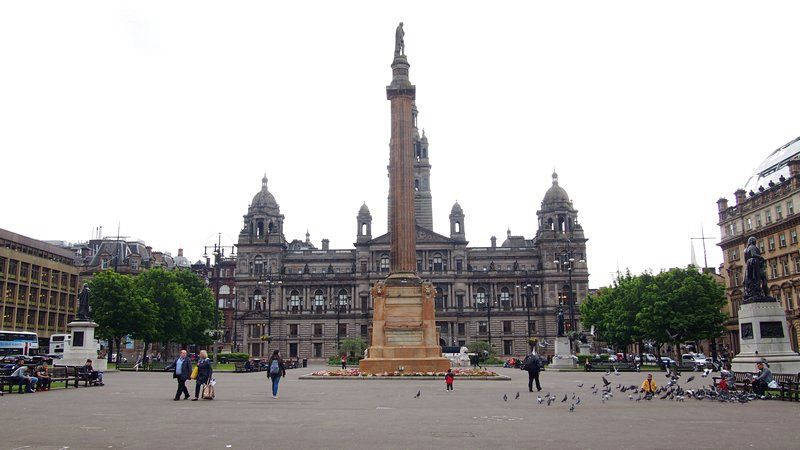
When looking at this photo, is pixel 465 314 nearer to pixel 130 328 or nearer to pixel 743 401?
pixel 130 328

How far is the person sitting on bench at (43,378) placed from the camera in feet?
86.6

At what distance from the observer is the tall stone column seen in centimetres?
4359

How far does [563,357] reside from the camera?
53.7 metres

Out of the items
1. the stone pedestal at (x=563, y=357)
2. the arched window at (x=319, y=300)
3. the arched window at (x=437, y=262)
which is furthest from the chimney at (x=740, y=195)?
the arched window at (x=319, y=300)

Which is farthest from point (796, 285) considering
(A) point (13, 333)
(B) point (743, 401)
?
(A) point (13, 333)

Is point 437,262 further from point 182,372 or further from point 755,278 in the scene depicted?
point 182,372

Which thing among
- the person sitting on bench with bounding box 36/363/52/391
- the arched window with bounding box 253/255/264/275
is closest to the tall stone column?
the person sitting on bench with bounding box 36/363/52/391

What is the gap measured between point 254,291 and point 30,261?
38.4m

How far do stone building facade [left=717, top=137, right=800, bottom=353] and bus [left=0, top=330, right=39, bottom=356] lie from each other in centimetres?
6208

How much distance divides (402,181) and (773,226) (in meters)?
41.4

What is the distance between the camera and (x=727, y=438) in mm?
13227

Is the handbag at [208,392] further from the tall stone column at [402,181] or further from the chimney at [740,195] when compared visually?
the chimney at [740,195]

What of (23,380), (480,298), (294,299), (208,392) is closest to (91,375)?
(23,380)

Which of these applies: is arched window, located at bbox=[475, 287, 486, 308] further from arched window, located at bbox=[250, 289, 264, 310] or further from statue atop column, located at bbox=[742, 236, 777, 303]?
statue atop column, located at bbox=[742, 236, 777, 303]
